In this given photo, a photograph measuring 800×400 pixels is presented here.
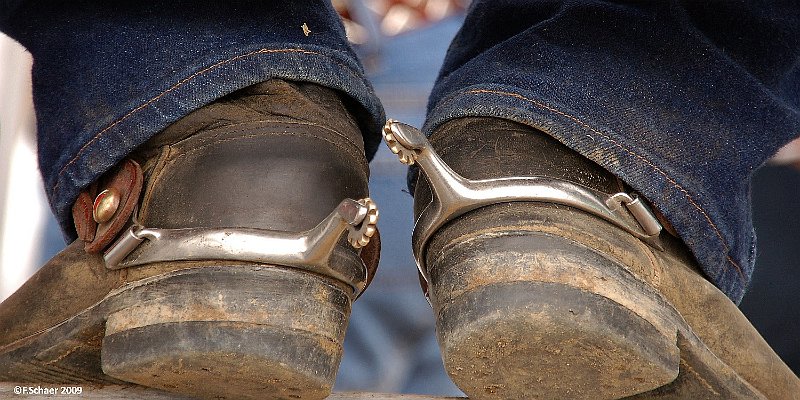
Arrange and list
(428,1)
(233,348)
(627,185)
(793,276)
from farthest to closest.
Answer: (428,1)
(793,276)
(627,185)
(233,348)

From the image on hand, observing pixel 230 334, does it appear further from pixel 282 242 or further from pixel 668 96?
pixel 668 96

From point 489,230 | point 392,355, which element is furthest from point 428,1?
point 489,230

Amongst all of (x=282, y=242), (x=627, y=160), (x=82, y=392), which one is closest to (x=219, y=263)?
(x=282, y=242)

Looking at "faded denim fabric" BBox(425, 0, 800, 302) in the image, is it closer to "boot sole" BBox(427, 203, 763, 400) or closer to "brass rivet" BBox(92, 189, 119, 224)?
"boot sole" BBox(427, 203, 763, 400)

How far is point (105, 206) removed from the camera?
608 mm

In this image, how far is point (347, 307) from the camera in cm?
58

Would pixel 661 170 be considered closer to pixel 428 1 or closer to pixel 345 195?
pixel 345 195

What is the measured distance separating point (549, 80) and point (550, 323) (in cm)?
19

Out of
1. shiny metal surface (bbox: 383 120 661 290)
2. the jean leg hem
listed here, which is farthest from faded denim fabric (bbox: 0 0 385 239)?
shiny metal surface (bbox: 383 120 661 290)

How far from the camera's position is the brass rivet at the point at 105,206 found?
608 millimetres

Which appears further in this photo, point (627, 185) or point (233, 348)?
point (627, 185)

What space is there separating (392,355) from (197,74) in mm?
684

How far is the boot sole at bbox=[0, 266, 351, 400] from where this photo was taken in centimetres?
52

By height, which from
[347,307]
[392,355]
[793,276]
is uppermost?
[347,307]
